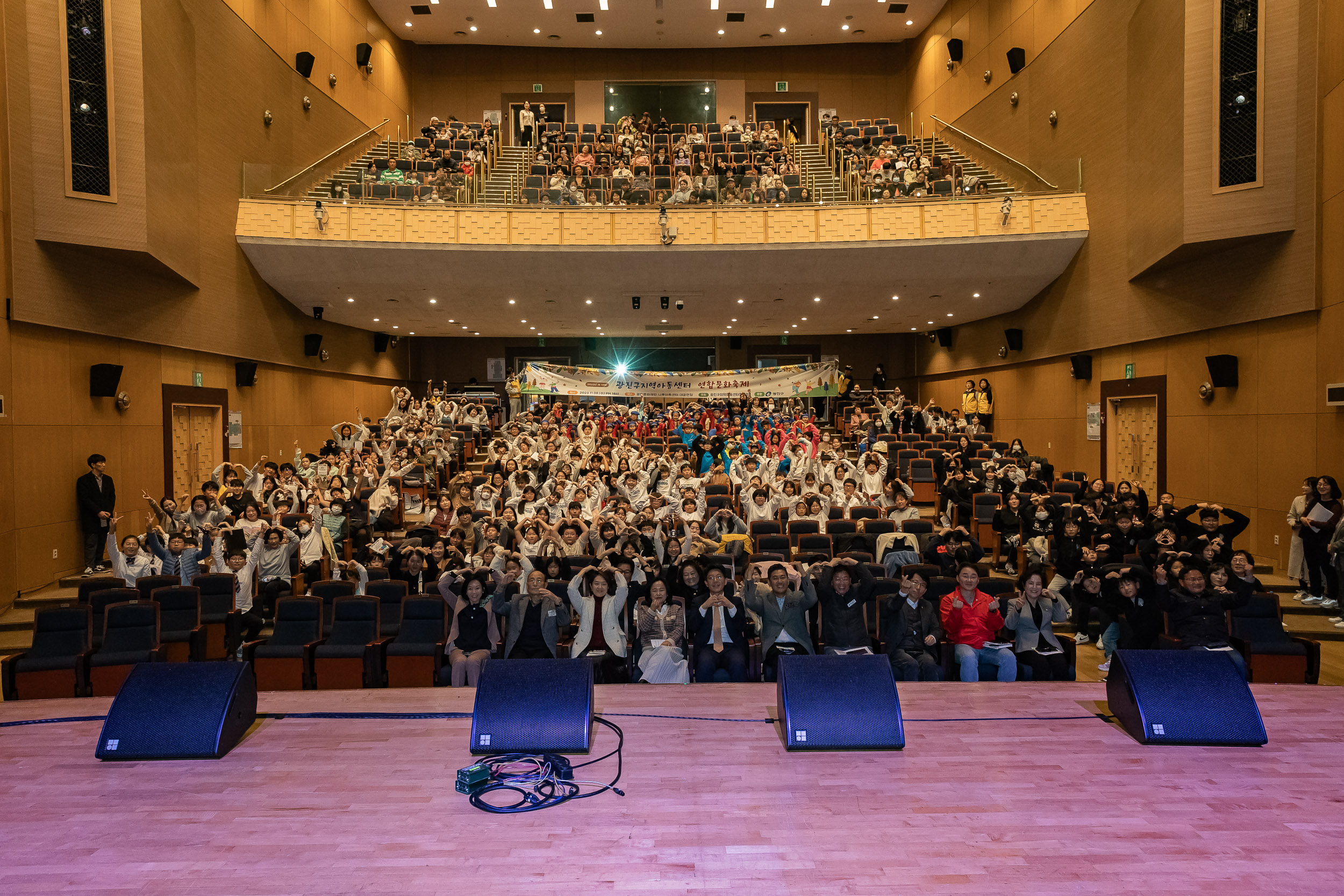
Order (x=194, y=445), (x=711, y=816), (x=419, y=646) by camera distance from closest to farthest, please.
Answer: (x=711, y=816) → (x=419, y=646) → (x=194, y=445)

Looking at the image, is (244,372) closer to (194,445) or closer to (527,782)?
(194,445)

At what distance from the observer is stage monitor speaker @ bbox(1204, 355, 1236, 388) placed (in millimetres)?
8734

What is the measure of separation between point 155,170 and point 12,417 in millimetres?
3215

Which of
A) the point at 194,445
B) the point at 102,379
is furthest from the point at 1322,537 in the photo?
the point at 194,445

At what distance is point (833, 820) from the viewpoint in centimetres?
236

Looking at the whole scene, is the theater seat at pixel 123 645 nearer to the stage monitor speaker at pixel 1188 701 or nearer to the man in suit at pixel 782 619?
the man in suit at pixel 782 619

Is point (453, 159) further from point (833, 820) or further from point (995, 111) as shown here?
point (833, 820)

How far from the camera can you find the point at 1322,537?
675cm

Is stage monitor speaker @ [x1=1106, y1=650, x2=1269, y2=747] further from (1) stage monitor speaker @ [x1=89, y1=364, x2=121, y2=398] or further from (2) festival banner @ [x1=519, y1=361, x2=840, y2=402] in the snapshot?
(2) festival banner @ [x1=519, y1=361, x2=840, y2=402]

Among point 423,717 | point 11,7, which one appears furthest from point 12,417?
point 423,717

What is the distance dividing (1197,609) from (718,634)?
3098 millimetres

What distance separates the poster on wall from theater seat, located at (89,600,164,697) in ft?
38.8

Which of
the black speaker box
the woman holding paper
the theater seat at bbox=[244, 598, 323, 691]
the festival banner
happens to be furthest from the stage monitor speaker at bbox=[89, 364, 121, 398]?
the woman holding paper

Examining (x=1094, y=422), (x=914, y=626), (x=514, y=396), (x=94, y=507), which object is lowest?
(x=914, y=626)
